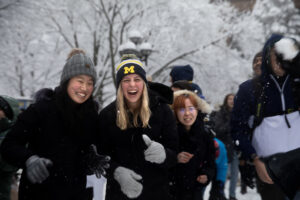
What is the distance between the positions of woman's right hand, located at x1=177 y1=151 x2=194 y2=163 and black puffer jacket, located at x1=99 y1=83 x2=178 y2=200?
1.08 ft

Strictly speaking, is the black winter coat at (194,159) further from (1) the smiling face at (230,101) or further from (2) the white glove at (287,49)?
(1) the smiling face at (230,101)

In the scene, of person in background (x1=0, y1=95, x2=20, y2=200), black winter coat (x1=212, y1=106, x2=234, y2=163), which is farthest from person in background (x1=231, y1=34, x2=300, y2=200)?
black winter coat (x1=212, y1=106, x2=234, y2=163)

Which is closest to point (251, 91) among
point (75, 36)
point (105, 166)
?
point (105, 166)

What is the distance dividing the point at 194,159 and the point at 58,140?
146cm

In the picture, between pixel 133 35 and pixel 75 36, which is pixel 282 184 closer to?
pixel 133 35

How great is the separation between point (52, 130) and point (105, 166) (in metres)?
0.53

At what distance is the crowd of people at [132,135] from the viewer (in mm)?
1942

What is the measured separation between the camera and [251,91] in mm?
2195

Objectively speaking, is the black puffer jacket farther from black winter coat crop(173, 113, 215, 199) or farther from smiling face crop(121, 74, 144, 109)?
black winter coat crop(173, 113, 215, 199)

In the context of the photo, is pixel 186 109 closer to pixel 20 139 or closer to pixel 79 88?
pixel 79 88

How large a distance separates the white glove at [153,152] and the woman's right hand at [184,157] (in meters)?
0.53

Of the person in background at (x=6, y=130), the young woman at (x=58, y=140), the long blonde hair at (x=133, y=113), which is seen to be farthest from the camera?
the person in background at (x=6, y=130)

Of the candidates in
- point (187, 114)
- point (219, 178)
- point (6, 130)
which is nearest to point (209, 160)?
point (219, 178)

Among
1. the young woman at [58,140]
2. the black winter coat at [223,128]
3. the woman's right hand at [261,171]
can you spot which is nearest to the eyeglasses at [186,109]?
the woman's right hand at [261,171]
